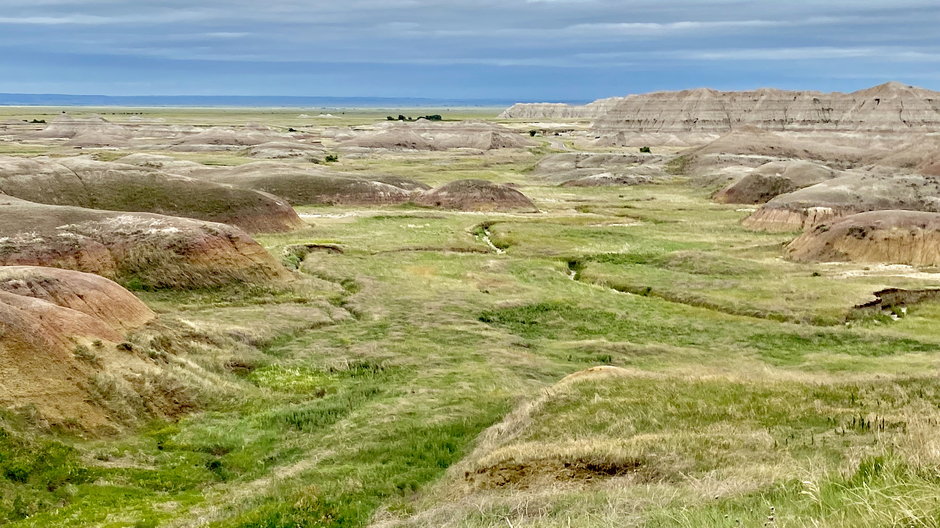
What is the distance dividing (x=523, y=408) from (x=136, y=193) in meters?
48.6

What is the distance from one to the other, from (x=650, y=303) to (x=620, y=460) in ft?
92.5

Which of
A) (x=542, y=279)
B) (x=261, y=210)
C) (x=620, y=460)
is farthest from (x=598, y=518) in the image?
(x=261, y=210)

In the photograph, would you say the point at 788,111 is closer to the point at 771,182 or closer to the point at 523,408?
the point at 771,182

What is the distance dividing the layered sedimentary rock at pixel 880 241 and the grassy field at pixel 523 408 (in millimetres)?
3121

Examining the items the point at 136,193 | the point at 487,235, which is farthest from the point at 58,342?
the point at 487,235

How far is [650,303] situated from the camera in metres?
44.2

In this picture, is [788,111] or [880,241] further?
[788,111]

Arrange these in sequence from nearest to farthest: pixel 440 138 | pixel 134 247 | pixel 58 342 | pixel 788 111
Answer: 1. pixel 58 342
2. pixel 134 247
3. pixel 788 111
4. pixel 440 138

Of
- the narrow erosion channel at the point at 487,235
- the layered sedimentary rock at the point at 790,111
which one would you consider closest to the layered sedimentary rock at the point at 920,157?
the layered sedimentary rock at the point at 790,111

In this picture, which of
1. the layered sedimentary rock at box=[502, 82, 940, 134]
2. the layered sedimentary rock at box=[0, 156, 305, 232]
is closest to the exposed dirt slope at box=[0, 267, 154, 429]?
the layered sedimentary rock at box=[0, 156, 305, 232]

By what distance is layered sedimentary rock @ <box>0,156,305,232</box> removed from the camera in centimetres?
6075

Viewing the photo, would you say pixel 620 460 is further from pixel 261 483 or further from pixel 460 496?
pixel 261 483

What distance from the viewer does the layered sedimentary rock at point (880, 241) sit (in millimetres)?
53656

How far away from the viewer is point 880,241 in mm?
54625
